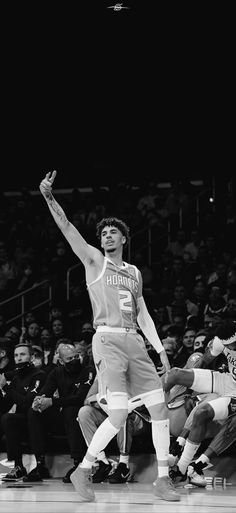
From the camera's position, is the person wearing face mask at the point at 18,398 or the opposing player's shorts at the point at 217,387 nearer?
the opposing player's shorts at the point at 217,387

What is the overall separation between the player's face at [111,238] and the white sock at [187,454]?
2000mm

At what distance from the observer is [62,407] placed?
9.88m

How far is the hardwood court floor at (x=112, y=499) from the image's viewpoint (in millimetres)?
6570

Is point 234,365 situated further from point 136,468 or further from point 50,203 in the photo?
point 50,203

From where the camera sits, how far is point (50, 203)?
7.45 meters

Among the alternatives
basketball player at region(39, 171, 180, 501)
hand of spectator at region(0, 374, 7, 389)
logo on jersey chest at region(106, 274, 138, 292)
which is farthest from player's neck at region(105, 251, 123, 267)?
hand of spectator at region(0, 374, 7, 389)

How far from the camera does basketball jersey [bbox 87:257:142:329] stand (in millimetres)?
7453

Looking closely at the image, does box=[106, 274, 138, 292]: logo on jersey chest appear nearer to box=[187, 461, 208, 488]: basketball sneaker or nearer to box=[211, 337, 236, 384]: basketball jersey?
box=[211, 337, 236, 384]: basketball jersey

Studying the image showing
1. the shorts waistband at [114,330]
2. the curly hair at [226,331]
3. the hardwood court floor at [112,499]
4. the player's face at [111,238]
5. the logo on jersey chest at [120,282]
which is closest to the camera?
the hardwood court floor at [112,499]

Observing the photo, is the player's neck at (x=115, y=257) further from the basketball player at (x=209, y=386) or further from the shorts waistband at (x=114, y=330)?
the basketball player at (x=209, y=386)

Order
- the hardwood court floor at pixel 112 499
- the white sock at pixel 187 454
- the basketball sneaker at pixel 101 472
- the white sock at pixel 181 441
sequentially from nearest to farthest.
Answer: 1. the hardwood court floor at pixel 112 499
2. the white sock at pixel 187 454
3. the white sock at pixel 181 441
4. the basketball sneaker at pixel 101 472

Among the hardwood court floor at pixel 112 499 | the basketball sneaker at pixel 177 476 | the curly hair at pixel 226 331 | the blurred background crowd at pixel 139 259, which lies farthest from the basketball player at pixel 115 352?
the blurred background crowd at pixel 139 259

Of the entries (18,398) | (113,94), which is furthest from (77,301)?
(113,94)

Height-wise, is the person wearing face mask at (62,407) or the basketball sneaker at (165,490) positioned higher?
the person wearing face mask at (62,407)
